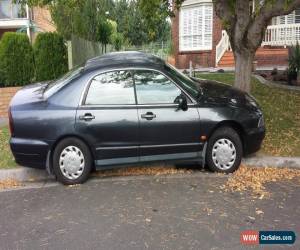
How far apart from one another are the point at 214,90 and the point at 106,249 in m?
3.51

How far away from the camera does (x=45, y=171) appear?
6.81 meters

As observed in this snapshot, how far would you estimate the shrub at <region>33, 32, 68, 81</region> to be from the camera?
11.3 meters

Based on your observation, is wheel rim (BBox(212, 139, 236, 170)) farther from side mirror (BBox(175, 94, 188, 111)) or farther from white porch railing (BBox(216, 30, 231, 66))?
white porch railing (BBox(216, 30, 231, 66))

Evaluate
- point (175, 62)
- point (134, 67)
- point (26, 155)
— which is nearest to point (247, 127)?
point (134, 67)

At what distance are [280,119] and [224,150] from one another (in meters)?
2.88

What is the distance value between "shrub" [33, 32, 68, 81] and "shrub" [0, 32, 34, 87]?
0.27m

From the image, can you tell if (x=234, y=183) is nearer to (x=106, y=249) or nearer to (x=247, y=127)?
(x=247, y=127)

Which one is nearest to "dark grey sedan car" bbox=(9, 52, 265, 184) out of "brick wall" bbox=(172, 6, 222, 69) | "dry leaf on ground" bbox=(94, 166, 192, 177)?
"dry leaf on ground" bbox=(94, 166, 192, 177)

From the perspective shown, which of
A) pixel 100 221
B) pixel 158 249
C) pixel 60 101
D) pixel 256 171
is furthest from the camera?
pixel 256 171

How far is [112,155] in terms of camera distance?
632cm

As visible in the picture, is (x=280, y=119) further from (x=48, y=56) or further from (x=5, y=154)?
(x=48, y=56)

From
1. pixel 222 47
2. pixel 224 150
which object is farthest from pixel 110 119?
pixel 222 47

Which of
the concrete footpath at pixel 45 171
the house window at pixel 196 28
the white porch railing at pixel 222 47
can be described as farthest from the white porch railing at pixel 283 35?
the concrete footpath at pixel 45 171

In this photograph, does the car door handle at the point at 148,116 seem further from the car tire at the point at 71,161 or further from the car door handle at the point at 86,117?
the car tire at the point at 71,161
